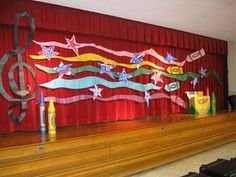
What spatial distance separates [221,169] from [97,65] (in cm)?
196

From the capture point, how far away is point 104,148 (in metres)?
Answer: 2.64

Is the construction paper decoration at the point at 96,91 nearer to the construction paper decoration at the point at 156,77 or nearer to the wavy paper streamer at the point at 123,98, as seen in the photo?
the wavy paper streamer at the point at 123,98

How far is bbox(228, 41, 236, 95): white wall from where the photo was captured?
5.26 metres

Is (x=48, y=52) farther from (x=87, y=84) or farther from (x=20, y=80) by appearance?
(x=87, y=84)

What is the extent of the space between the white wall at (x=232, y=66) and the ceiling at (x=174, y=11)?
1208 millimetres

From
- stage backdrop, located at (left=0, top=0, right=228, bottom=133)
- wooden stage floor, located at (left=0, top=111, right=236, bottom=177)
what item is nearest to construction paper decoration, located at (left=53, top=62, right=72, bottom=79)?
stage backdrop, located at (left=0, top=0, right=228, bottom=133)

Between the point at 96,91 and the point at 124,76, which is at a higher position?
the point at 124,76

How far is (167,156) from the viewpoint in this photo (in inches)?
129

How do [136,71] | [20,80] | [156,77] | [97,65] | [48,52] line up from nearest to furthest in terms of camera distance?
[20,80], [48,52], [97,65], [136,71], [156,77]

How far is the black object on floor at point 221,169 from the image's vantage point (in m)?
1.81

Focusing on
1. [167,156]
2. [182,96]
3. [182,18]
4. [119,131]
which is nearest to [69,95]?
[119,131]

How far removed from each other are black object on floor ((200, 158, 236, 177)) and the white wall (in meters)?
3.67

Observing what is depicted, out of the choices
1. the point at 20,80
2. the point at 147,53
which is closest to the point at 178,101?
the point at 147,53

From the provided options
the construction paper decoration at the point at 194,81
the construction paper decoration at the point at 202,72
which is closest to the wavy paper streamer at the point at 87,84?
the construction paper decoration at the point at 194,81
